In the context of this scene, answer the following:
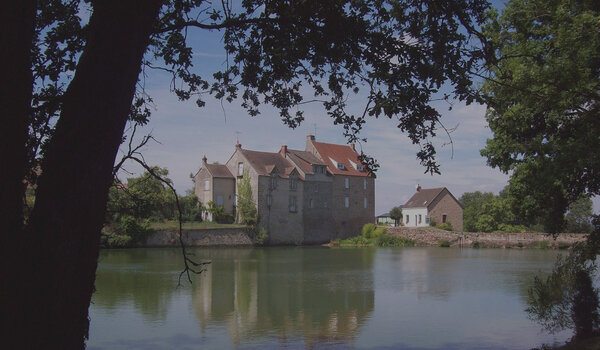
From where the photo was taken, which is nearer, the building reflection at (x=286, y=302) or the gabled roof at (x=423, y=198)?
the building reflection at (x=286, y=302)

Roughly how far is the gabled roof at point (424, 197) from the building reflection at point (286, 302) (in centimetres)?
3667

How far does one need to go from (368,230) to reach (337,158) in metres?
7.93

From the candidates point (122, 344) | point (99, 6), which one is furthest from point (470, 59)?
point (122, 344)

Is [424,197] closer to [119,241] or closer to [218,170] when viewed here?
[218,170]

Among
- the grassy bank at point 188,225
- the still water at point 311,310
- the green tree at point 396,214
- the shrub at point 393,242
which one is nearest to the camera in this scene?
the still water at point 311,310

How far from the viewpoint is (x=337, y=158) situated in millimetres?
52719

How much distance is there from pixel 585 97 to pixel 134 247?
32.0 meters

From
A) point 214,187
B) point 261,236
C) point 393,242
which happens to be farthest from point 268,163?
point 393,242

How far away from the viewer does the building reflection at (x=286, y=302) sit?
10977 mm

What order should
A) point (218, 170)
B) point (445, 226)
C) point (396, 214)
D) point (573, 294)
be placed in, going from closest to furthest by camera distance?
point (573, 294) < point (218, 170) < point (445, 226) < point (396, 214)

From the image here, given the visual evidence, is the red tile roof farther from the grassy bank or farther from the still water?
the still water

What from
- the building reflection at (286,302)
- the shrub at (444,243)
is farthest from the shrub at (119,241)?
the shrub at (444,243)

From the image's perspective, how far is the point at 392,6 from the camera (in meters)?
5.41

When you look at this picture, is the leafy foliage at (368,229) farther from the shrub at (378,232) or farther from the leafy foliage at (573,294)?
the leafy foliage at (573,294)
